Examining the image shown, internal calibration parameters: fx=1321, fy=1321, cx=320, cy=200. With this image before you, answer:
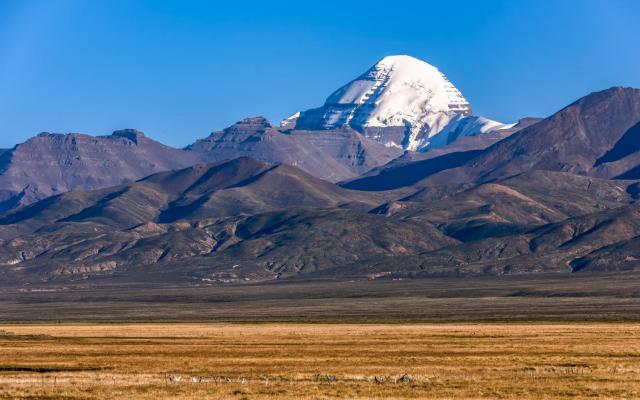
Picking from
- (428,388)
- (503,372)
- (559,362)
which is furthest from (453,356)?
(428,388)

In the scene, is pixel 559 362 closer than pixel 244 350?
Yes

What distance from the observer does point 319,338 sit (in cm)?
13225

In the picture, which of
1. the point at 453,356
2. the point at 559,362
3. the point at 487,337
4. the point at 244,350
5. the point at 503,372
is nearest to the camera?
the point at 503,372

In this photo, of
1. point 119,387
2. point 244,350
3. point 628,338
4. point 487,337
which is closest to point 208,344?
point 244,350

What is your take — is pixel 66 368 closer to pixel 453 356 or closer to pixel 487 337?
pixel 453 356

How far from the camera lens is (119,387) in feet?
247

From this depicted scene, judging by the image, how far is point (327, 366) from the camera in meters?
91.4

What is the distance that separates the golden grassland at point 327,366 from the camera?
236 feet

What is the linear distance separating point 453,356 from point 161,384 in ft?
99.0

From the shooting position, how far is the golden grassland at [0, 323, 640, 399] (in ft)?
236

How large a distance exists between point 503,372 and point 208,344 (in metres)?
44.4

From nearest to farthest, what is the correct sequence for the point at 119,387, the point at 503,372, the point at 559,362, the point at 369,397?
the point at 369,397, the point at 119,387, the point at 503,372, the point at 559,362

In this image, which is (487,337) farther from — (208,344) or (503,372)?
(503,372)

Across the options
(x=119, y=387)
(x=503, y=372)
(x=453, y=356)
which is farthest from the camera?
(x=453, y=356)
